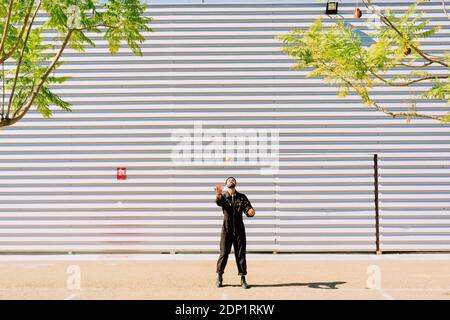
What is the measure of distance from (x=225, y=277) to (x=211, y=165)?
4.21 m

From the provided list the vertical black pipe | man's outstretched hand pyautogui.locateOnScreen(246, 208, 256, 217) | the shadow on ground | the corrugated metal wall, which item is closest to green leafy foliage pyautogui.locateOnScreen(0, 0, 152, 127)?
man's outstretched hand pyautogui.locateOnScreen(246, 208, 256, 217)

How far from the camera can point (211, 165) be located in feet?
46.9

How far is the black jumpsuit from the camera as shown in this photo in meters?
9.58

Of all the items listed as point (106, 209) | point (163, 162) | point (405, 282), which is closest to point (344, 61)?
point (405, 282)

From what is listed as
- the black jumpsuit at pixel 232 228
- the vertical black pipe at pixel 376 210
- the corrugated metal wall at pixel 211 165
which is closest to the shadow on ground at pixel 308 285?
the black jumpsuit at pixel 232 228

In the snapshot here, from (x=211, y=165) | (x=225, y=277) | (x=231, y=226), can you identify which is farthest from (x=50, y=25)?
(x=211, y=165)

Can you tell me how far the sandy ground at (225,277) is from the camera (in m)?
8.98

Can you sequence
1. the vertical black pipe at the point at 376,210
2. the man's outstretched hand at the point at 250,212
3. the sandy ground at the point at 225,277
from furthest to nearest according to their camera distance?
the vertical black pipe at the point at 376,210, the man's outstretched hand at the point at 250,212, the sandy ground at the point at 225,277

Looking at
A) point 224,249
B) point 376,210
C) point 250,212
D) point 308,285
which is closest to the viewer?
point 250,212

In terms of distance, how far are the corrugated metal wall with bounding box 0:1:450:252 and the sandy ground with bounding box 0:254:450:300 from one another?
0.76 meters

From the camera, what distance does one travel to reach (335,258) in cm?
1327

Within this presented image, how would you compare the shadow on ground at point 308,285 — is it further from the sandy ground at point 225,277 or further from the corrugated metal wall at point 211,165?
the corrugated metal wall at point 211,165

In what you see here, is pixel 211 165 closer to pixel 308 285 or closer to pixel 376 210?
pixel 376 210

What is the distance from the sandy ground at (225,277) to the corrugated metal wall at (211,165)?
2.49 feet
